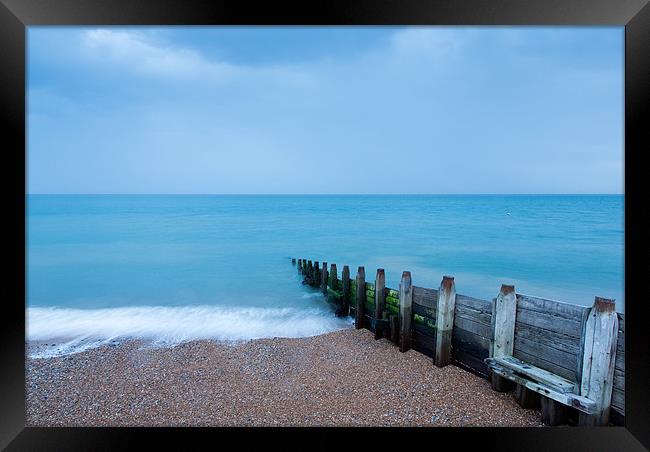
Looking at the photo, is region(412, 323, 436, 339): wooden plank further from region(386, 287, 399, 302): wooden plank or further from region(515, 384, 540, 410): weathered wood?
region(515, 384, 540, 410): weathered wood

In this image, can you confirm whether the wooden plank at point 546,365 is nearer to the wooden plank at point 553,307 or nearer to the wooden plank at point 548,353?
the wooden plank at point 548,353

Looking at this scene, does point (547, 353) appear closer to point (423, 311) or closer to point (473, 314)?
point (473, 314)

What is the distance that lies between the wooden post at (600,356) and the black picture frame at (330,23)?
11 cm

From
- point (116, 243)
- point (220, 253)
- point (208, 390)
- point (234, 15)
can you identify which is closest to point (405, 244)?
point (220, 253)

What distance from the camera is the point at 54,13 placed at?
7.00 ft

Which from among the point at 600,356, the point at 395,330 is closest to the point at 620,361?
the point at 600,356

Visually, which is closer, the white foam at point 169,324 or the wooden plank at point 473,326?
the wooden plank at point 473,326

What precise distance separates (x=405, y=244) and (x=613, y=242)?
23.3 feet

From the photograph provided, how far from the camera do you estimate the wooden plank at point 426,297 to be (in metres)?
3.63

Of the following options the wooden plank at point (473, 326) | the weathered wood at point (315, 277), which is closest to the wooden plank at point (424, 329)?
the wooden plank at point (473, 326)

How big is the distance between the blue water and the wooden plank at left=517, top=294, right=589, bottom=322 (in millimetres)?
2894

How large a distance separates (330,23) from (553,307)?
7.86ft

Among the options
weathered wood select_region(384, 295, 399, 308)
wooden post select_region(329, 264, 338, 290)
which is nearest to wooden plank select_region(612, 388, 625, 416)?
weathered wood select_region(384, 295, 399, 308)

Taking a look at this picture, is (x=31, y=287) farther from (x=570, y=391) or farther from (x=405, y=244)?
(x=405, y=244)
